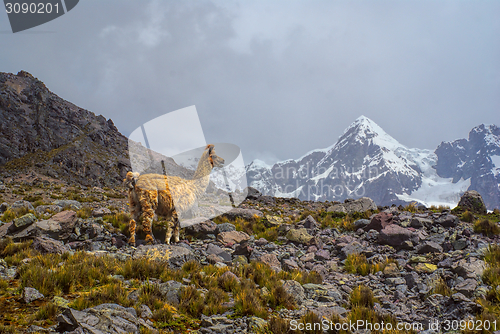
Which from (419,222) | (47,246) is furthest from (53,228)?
(419,222)

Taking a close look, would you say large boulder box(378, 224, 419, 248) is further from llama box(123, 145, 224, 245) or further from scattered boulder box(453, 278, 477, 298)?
llama box(123, 145, 224, 245)

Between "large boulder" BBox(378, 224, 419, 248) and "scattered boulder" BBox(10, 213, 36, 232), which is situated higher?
"scattered boulder" BBox(10, 213, 36, 232)

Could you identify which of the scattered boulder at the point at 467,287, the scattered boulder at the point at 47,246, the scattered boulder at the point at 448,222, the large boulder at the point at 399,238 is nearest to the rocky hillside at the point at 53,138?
the scattered boulder at the point at 47,246

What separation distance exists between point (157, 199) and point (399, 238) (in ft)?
30.1

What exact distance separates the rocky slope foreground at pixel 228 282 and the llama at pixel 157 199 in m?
0.84

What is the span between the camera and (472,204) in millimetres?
17547

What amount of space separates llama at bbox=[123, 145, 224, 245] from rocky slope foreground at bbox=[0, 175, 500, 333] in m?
0.84

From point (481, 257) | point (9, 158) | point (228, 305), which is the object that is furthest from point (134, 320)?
point (9, 158)

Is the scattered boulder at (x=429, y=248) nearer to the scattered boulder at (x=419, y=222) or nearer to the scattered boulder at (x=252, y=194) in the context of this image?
the scattered boulder at (x=419, y=222)

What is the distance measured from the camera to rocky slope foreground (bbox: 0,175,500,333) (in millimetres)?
3924

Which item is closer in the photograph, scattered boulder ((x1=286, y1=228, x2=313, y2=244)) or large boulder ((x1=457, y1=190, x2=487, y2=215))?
scattered boulder ((x1=286, y1=228, x2=313, y2=244))

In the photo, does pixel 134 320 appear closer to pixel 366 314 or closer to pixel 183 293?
pixel 183 293

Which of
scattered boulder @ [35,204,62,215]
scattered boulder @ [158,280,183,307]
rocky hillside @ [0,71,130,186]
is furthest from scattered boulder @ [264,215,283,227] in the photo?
rocky hillside @ [0,71,130,186]

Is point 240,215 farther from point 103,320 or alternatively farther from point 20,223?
point 103,320
